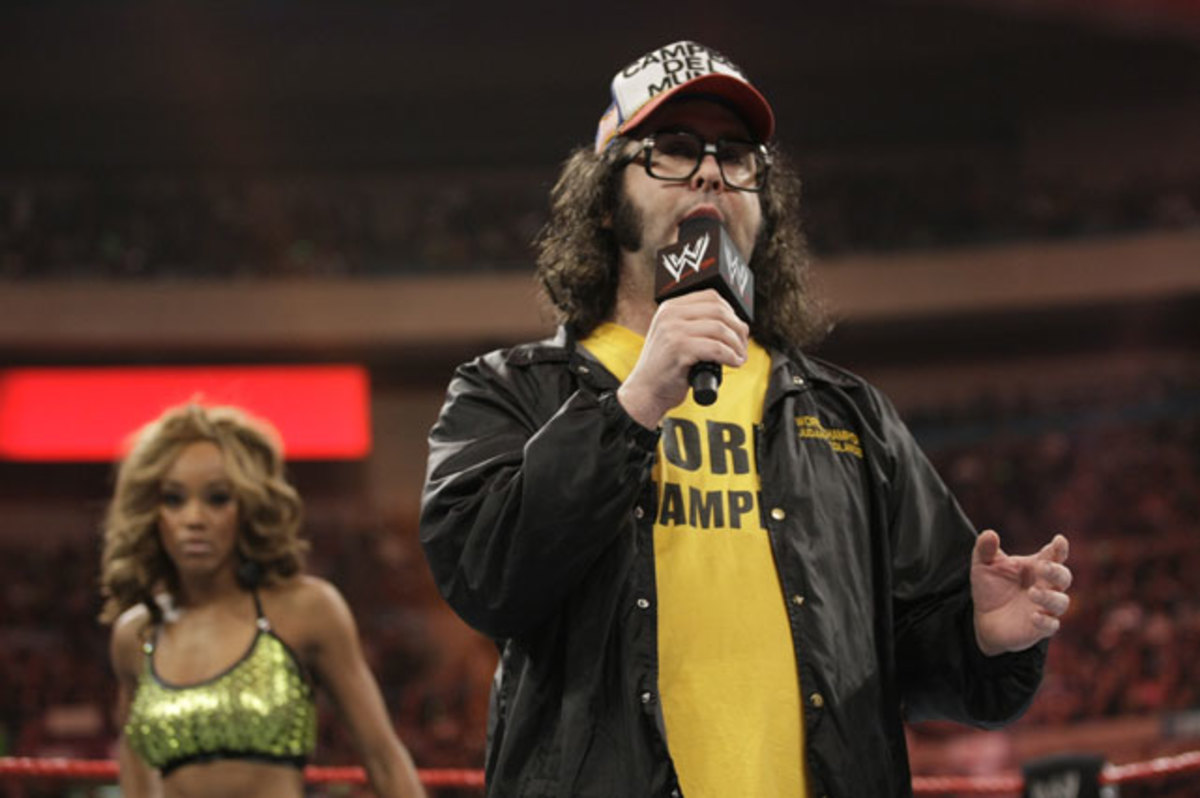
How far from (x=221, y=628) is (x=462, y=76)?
1341cm

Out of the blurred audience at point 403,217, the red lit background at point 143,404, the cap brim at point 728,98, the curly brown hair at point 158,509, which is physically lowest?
the curly brown hair at point 158,509

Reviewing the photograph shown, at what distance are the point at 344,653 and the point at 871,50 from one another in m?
13.5

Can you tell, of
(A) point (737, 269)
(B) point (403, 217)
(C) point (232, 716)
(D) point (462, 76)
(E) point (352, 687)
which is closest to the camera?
(A) point (737, 269)

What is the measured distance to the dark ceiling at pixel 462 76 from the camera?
47.5ft

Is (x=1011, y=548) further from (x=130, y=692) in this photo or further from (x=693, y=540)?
(x=693, y=540)

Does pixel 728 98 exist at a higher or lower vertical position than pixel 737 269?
higher

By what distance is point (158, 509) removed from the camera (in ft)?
9.16

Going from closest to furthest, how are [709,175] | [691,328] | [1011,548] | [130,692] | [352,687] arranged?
[691,328] < [709,175] < [352,687] < [130,692] < [1011,548]

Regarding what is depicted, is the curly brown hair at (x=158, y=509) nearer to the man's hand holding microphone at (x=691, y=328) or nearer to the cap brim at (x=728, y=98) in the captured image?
the cap brim at (x=728, y=98)

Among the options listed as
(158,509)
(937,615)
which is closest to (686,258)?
(937,615)

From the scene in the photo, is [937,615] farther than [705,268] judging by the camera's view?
Yes

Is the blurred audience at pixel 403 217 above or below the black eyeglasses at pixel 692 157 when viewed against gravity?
above

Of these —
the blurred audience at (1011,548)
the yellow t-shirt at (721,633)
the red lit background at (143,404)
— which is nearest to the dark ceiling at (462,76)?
the red lit background at (143,404)

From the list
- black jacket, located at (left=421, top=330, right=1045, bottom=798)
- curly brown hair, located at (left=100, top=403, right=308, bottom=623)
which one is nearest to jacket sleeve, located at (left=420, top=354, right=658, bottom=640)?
black jacket, located at (left=421, top=330, right=1045, bottom=798)
